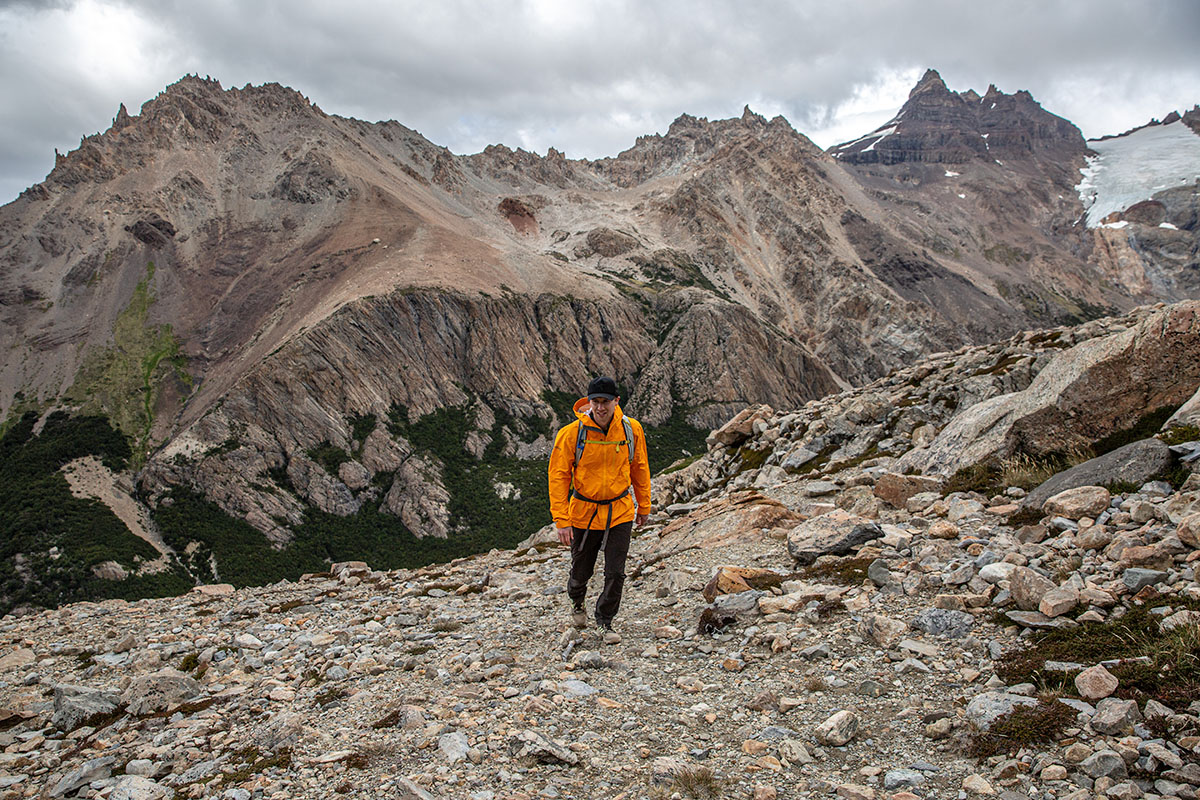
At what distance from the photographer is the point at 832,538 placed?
10188 millimetres

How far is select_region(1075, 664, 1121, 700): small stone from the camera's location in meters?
4.53

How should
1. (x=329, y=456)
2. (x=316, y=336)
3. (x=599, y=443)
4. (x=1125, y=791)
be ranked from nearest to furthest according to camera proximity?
(x=1125, y=791) < (x=599, y=443) < (x=329, y=456) < (x=316, y=336)

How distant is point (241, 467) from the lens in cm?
10869

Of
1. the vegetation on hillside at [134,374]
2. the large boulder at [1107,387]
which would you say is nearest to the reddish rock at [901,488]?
the large boulder at [1107,387]

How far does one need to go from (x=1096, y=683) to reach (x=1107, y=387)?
9.45 m

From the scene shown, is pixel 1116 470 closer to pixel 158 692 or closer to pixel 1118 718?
pixel 1118 718

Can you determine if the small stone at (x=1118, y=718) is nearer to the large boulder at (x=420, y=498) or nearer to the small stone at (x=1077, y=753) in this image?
the small stone at (x=1077, y=753)

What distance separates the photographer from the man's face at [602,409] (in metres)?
8.95

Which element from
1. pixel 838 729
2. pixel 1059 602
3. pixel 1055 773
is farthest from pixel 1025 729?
pixel 1059 602

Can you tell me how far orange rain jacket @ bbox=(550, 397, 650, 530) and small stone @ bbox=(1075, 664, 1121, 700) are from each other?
5754mm

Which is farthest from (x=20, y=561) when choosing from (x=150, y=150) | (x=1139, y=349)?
(x=150, y=150)

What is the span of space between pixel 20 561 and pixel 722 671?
12214 centimetres

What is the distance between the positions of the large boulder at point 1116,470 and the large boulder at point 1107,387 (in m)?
2.48

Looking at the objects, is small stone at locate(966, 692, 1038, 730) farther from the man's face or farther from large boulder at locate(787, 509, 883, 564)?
the man's face
